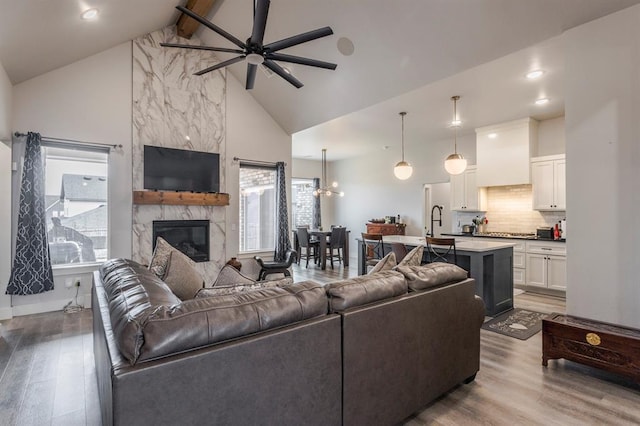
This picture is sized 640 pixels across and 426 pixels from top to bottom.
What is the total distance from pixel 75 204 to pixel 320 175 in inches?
264

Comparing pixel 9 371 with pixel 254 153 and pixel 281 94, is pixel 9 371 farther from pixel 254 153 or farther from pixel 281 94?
pixel 281 94

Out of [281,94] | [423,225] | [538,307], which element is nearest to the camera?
[538,307]

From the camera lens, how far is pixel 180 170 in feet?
17.2

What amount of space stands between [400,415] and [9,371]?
123 inches

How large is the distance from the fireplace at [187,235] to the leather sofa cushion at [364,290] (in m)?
4.09

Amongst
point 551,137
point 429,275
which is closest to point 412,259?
point 429,275

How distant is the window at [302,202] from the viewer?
10273 millimetres

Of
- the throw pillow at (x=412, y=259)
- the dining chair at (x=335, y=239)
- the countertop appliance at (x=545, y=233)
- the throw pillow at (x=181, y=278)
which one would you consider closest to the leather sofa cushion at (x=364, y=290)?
the throw pillow at (x=412, y=259)

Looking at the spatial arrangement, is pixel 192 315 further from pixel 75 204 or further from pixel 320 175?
pixel 320 175

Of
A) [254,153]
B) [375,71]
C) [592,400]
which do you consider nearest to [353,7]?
[375,71]

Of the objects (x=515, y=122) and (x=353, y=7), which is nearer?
(x=353, y=7)

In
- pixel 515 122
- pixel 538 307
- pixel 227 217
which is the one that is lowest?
pixel 538 307

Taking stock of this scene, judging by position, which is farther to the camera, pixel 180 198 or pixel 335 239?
pixel 335 239

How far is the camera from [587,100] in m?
2.79
